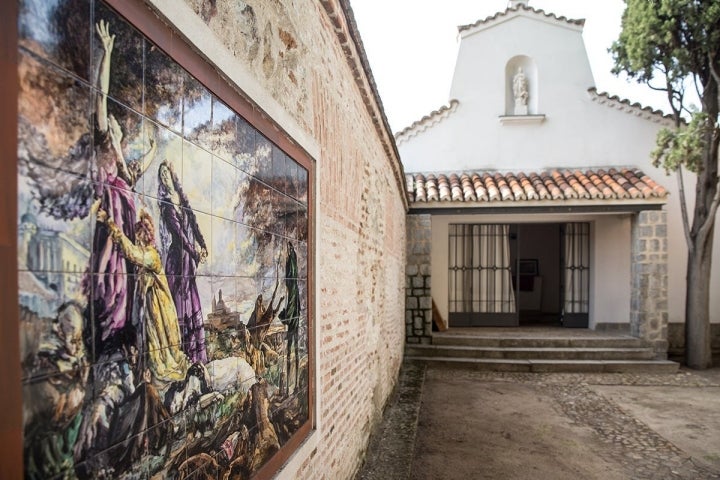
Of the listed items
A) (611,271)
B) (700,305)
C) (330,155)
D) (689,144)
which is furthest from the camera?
(611,271)

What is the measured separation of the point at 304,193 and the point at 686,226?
31.0ft

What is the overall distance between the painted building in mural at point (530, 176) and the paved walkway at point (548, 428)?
77.2 inches

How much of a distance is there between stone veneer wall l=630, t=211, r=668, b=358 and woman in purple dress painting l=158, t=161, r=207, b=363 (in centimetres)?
968

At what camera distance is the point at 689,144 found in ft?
27.0

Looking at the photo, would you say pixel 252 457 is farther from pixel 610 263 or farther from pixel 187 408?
pixel 610 263

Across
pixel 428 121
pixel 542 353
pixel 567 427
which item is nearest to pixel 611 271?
pixel 542 353

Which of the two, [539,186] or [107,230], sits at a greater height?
[539,186]

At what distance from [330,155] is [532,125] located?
9.46m

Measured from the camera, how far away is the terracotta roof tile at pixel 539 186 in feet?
29.7

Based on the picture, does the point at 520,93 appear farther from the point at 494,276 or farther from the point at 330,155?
the point at 330,155

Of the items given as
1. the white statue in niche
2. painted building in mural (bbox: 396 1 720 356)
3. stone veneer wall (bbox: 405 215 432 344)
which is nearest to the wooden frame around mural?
stone veneer wall (bbox: 405 215 432 344)

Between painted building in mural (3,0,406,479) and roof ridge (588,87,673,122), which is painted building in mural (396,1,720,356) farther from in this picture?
painted building in mural (3,0,406,479)

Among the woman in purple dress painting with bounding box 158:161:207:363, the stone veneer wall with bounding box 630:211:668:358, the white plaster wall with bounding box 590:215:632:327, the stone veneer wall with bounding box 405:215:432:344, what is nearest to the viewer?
the woman in purple dress painting with bounding box 158:161:207:363

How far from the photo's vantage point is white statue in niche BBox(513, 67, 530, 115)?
11.2m
